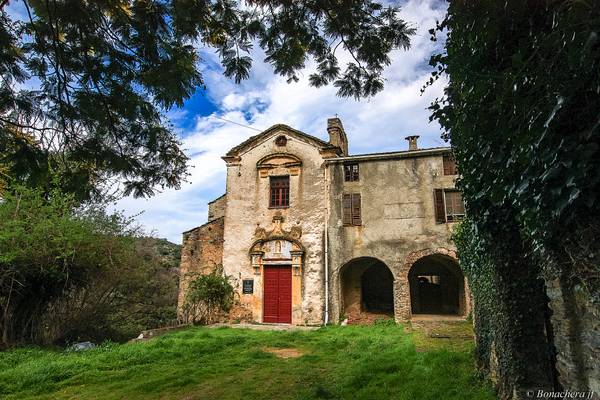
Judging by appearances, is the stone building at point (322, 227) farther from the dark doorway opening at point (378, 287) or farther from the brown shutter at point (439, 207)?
the dark doorway opening at point (378, 287)

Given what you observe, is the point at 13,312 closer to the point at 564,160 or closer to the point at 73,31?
the point at 73,31

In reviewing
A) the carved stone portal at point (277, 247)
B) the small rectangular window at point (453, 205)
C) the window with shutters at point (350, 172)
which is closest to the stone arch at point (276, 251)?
the carved stone portal at point (277, 247)

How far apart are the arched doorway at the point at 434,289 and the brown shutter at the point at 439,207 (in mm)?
3347

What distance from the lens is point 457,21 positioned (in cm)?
314

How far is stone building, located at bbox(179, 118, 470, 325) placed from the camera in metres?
14.8

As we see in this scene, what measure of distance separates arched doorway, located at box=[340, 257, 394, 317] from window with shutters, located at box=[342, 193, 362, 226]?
1.54 m

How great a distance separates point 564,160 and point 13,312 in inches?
483

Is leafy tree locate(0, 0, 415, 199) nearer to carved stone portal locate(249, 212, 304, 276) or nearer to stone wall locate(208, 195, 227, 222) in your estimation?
carved stone portal locate(249, 212, 304, 276)

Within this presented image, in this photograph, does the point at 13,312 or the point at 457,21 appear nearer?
the point at 457,21

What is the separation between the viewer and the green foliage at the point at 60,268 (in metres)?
9.62

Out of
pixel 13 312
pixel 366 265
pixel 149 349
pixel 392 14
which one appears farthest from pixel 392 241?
pixel 13 312

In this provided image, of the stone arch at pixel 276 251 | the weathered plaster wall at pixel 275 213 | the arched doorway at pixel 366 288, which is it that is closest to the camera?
the weathered plaster wall at pixel 275 213

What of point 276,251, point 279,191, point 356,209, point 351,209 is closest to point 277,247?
point 276,251

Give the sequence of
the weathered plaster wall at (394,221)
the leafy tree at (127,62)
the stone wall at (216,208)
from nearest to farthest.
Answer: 1. the leafy tree at (127,62)
2. the weathered plaster wall at (394,221)
3. the stone wall at (216,208)
